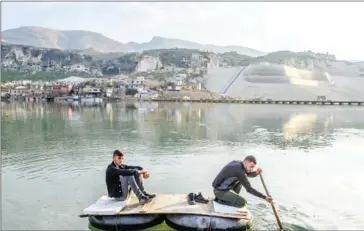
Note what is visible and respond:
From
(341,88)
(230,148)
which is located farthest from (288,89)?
(230,148)

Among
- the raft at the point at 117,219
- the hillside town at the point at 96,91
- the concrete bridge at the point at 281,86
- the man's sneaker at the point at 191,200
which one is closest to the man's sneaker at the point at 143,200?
the raft at the point at 117,219

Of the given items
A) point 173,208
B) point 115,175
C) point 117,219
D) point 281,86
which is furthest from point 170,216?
point 281,86

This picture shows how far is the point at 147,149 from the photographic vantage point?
26.1 meters

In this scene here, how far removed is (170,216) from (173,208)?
Answer: 0.24 metres

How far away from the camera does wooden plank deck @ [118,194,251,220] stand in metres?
11.1

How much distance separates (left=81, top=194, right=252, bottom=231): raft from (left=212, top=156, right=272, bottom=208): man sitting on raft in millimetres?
184

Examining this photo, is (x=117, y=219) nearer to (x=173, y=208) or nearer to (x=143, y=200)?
(x=143, y=200)

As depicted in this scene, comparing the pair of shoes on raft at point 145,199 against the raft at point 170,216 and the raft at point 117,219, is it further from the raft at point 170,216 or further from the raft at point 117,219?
the raft at point 117,219

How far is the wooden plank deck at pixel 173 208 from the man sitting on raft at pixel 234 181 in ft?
1.04

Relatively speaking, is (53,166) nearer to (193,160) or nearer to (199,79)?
(193,160)

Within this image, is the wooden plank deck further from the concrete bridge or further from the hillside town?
the concrete bridge

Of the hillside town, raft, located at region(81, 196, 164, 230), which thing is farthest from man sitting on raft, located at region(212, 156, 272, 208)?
the hillside town

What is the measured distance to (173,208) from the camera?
1145cm

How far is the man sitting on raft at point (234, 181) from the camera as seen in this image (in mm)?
11070
